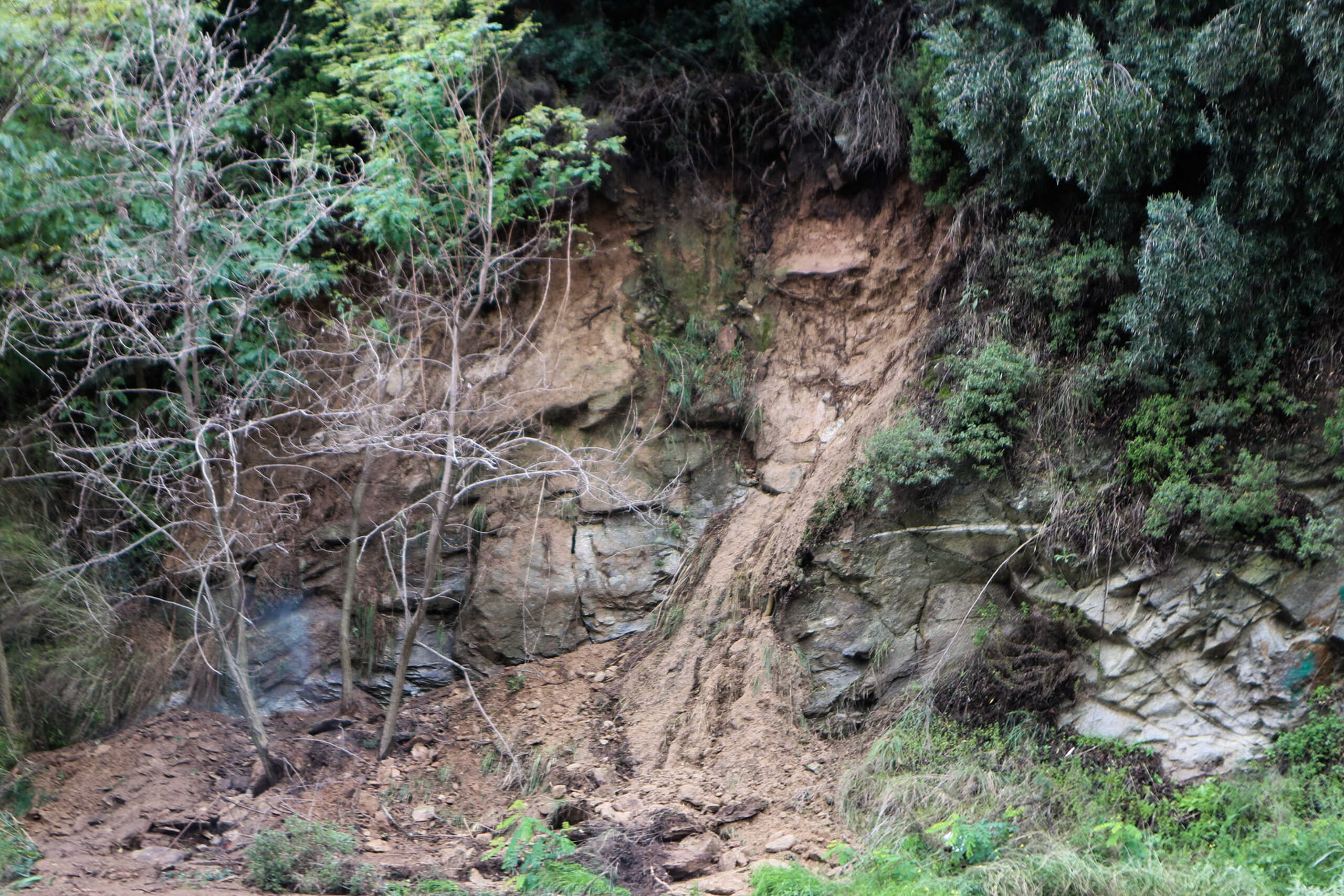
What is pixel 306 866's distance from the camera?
21.9 ft

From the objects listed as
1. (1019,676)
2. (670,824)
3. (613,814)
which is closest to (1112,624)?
(1019,676)

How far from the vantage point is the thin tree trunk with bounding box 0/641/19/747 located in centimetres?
836

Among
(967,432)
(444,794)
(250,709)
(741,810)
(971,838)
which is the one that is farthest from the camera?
(967,432)

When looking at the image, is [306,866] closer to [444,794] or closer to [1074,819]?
[444,794]

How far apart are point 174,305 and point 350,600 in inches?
112

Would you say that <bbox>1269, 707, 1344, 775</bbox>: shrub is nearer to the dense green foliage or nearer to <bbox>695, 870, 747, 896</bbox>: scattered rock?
the dense green foliage

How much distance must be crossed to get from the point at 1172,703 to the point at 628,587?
461 centimetres

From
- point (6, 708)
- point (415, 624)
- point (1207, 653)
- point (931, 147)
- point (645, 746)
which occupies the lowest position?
point (645, 746)

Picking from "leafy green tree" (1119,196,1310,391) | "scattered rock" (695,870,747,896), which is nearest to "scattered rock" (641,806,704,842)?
"scattered rock" (695,870,747,896)

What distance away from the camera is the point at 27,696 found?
8.64 m

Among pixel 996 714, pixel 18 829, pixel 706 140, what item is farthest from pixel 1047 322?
pixel 18 829

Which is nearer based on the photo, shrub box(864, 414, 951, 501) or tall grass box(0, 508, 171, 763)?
shrub box(864, 414, 951, 501)

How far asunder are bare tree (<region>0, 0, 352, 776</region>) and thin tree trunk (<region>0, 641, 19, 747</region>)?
1286 mm

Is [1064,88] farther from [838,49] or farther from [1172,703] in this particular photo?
[1172,703]
